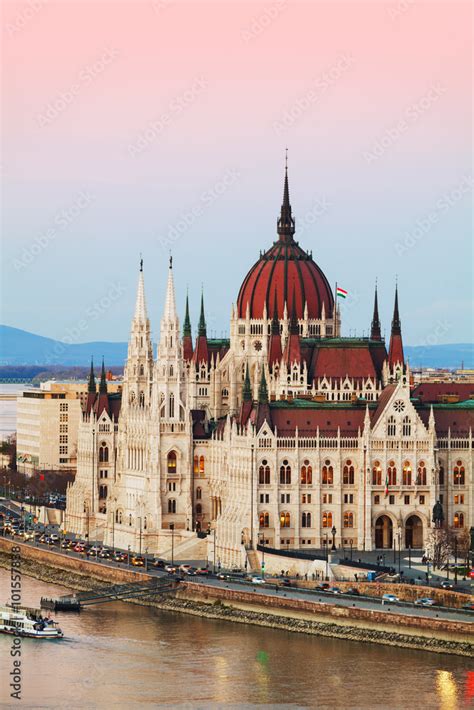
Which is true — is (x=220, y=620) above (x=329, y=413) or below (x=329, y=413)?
below

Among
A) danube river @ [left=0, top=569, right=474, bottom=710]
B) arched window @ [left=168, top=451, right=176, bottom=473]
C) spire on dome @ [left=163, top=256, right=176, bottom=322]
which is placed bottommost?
danube river @ [left=0, top=569, right=474, bottom=710]

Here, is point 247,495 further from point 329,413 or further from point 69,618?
point 69,618

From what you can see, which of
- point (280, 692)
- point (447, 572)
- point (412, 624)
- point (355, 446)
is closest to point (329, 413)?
point (355, 446)

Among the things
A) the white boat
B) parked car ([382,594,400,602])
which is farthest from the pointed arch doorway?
the white boat

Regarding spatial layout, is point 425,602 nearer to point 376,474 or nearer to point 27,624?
point 27,624

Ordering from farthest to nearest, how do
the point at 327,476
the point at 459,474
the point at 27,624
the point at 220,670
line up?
the point at 459,474 < the point at 327,476 < the point at 27,624 < the point at 220,670

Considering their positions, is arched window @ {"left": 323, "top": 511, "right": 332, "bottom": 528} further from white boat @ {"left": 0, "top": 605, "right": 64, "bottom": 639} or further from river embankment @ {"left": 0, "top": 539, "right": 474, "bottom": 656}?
white boat @ {"left": 0, "top": 605, "right": 64, "bottom": 639}

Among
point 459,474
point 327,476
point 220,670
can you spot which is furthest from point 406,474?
point 220,670
